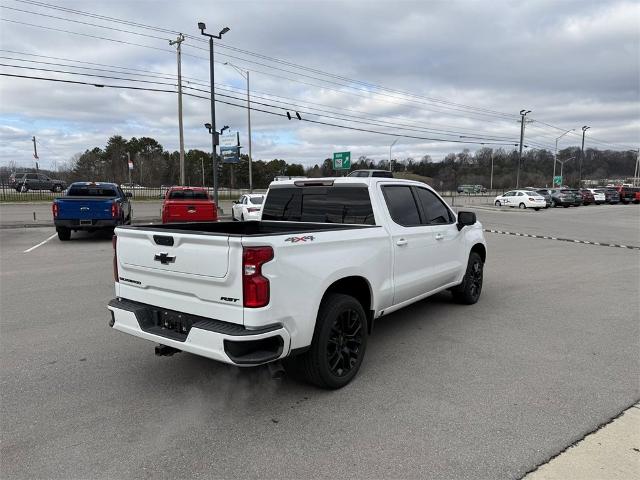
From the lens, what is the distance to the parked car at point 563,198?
44.6 meters

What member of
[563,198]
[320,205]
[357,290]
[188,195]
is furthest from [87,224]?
[563,198]

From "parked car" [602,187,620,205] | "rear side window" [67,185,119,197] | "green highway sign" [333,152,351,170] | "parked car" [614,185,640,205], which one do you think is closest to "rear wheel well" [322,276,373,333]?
"rear side window" [67,185,119,197]

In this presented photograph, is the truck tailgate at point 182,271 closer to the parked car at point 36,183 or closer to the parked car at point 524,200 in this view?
the parked car at point 524,200

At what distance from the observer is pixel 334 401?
377 centimetres

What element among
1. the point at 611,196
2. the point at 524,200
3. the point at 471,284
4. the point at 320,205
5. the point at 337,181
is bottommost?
the point at 471,284

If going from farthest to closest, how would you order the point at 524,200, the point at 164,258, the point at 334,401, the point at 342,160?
the point at 342,160 → the point at 524,200 → the point at 334,401 → the point at 164,258

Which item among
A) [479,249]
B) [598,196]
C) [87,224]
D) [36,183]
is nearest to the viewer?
[479,249]

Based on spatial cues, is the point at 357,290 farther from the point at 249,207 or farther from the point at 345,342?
the point at 249,207

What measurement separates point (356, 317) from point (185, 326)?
1471 mm

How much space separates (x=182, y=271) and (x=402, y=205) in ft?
8.69

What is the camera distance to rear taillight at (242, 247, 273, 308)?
3176 mm

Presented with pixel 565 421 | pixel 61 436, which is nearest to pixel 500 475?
pixel 565 421

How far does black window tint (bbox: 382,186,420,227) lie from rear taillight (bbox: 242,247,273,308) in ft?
6.80

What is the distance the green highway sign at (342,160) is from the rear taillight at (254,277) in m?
46.9
